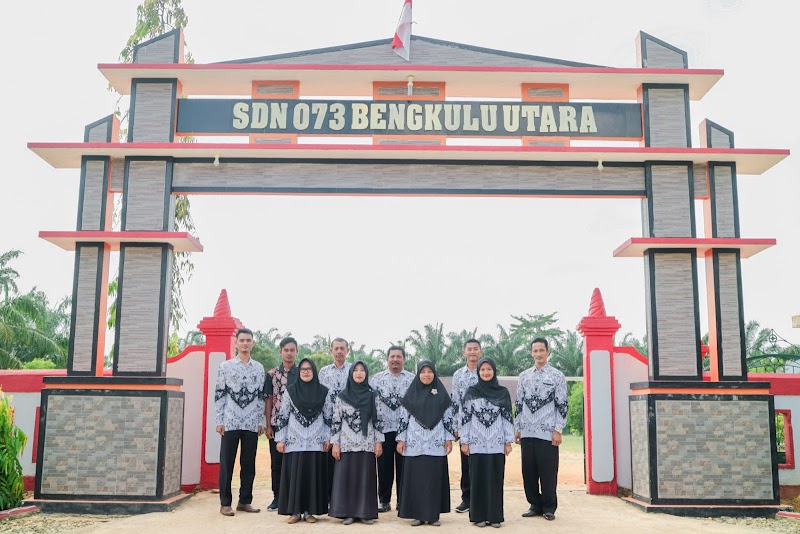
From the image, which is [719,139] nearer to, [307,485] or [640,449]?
[640,449]

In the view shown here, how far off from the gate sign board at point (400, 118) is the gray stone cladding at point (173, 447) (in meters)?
2.78

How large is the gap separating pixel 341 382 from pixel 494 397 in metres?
1.40

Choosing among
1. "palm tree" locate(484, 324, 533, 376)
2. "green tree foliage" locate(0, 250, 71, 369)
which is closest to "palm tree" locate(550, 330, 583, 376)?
"palm tree" locate(484, 324, 533, 376)

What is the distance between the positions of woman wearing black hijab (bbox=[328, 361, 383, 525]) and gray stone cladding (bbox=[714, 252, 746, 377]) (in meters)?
3.49

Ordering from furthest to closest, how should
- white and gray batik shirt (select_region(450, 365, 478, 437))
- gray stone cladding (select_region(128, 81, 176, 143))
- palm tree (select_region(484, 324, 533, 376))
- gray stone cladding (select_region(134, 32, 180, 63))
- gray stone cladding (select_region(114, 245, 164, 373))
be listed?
palm tree (select_region(484, 324, 533, 376)) → gray stone cladding (select_region(134, 32, 180, 63)) → gray stone cladding (select_region(128, 81, 176, 143)) → gray stone cladding (select_region(114, 245, 164, 373)) → white and gray batik shirt (select_region(450, 365, 478, 437))

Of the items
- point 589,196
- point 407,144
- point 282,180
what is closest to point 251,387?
point 282,180

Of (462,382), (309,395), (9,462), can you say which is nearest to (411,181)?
(462,382)

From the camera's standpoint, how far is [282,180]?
7.84 metres

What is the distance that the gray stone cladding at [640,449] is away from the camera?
730 centimetres

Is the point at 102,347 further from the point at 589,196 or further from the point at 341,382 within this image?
the point at 589,196

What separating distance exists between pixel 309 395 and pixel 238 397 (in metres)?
0.76

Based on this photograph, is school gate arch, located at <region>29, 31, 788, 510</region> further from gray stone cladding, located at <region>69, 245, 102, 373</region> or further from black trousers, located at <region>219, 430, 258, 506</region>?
black trousers, located at <region>219, 430, 258, 506</region>

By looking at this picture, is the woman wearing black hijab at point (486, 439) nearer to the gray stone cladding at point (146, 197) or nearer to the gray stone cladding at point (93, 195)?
the gray stone cladding at point (146, 197)

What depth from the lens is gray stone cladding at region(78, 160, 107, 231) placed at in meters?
7.64
